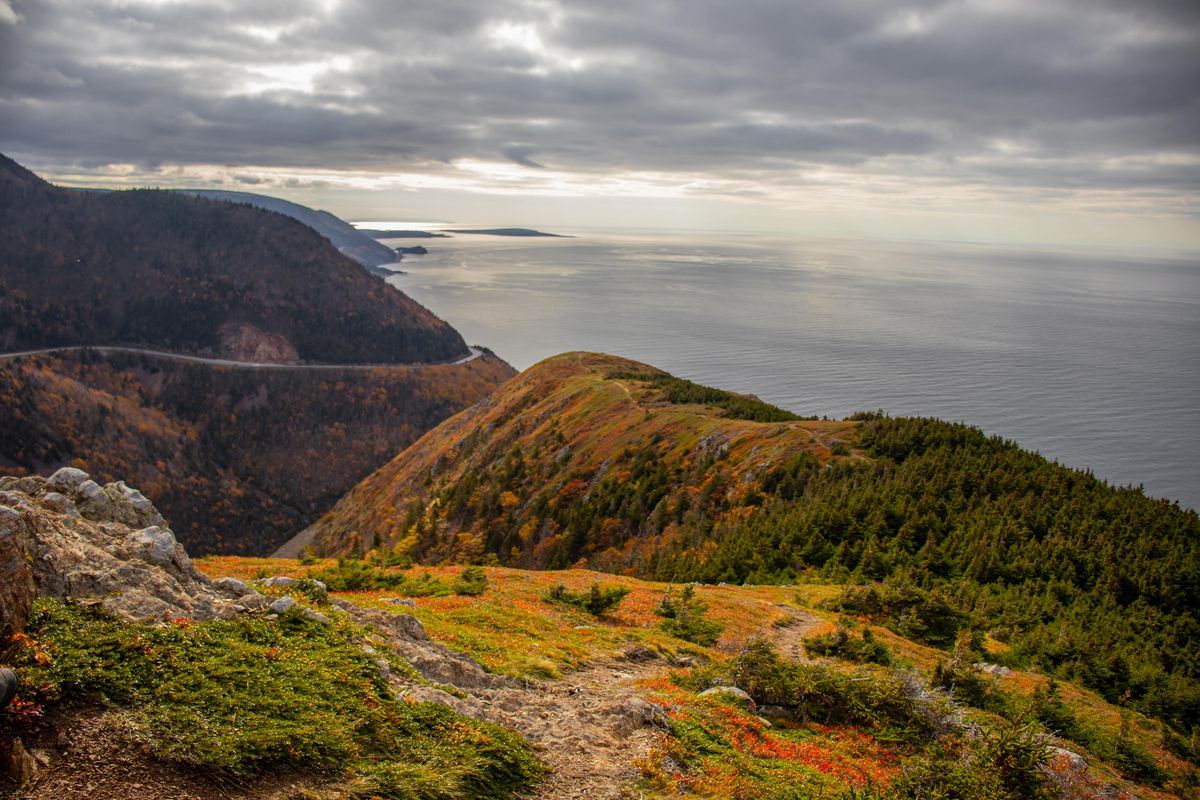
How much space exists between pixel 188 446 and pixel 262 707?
19558cm

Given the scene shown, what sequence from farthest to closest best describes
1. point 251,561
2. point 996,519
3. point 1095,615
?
point 996,519
point 251,561
point 1095,615

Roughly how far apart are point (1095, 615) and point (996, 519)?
7.87 metres

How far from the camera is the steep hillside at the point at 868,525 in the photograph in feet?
85.7

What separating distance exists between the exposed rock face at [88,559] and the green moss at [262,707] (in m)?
0.57

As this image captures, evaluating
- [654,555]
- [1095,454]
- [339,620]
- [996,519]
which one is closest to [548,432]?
[654,555]

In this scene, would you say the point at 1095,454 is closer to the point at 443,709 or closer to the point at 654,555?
the point at 654,555

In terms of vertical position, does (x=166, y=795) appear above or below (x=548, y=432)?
above

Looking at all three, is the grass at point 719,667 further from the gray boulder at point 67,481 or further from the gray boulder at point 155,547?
the gray boulder at point 67,481

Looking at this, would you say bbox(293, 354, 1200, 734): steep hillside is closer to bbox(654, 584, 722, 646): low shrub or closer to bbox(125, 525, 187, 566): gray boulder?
bbox(654, 584, 722, 646): low shrub

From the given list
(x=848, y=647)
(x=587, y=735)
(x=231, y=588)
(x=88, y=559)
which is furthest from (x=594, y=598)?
(x=88, y=559)

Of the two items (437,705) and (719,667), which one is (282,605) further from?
(719,667)

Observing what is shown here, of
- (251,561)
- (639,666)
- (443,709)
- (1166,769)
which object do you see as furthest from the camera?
(251,561)

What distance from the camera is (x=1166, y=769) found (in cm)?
1734

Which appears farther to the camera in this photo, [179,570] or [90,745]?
[179,570]
